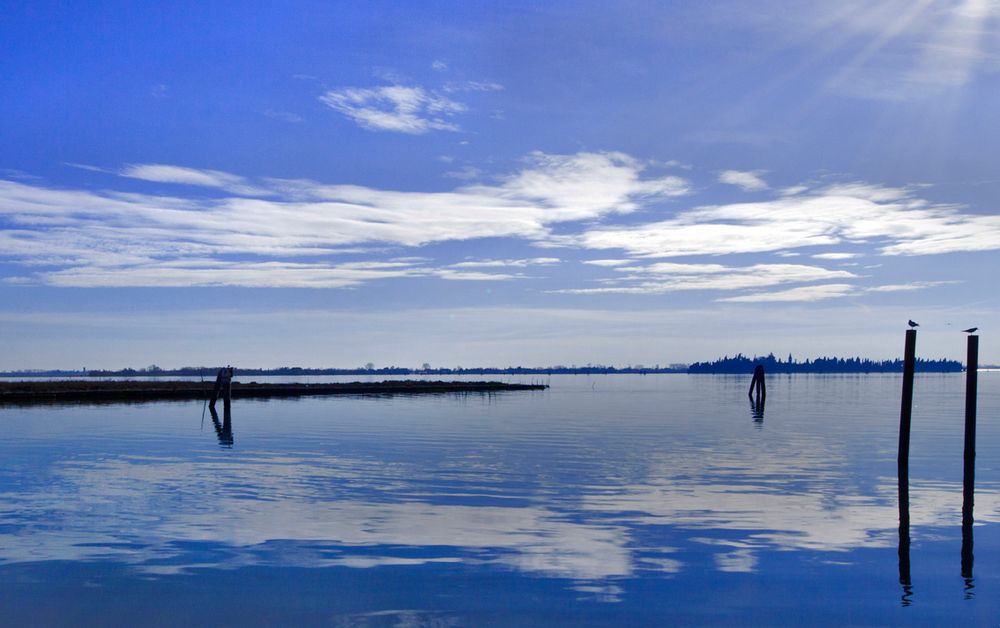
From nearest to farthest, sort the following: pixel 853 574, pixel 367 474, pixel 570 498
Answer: pixel 853 574 → pixel 570 498 → pixel 367 474

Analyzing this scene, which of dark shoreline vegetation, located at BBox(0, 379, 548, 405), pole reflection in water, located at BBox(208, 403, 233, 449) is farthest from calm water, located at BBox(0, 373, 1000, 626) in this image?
dark shoreline vegetation, located at BBox(0, 379, 548, 405)

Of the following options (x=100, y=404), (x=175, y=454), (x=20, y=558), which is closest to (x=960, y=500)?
(x=20, y=558)

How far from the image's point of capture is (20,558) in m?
16.1

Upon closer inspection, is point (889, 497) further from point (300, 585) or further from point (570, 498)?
point (300, 585)

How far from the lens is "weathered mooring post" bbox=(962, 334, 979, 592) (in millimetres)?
17375

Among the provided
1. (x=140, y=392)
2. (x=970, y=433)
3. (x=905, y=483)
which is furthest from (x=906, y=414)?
(x=140, y=392)

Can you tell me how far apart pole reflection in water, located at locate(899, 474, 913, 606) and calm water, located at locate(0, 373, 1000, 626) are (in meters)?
0.14

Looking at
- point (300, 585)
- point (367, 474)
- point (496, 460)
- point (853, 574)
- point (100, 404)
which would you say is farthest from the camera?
point (100, 404)

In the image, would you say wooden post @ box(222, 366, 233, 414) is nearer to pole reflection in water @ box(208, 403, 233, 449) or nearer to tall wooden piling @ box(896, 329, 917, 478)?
pole reflection in water @ box(208, 403, 233, 449)

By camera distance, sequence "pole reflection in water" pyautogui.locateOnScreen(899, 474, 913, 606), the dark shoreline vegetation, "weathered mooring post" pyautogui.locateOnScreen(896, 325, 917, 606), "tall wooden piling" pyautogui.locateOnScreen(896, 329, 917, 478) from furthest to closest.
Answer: the dark shoreline vegetation
"tall wooden piling" pyautogui.locateOnScreen(896, 329, 917, 478)
"weathered mooring post" pyautogui.locateOnScreen(896, 325, 917, 606)
"pole reflection in water" pyautogui.locateOnScreen(899, 474, 913, 606)

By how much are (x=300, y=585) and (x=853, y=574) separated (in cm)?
921

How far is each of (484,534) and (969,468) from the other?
17.1 m

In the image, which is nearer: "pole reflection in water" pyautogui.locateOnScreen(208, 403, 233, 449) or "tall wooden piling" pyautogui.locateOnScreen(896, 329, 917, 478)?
"tall wooden piling" pyautogui.locateOnScreen(896, 329, 917, 478)

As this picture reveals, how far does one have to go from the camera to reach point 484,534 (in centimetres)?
1867
